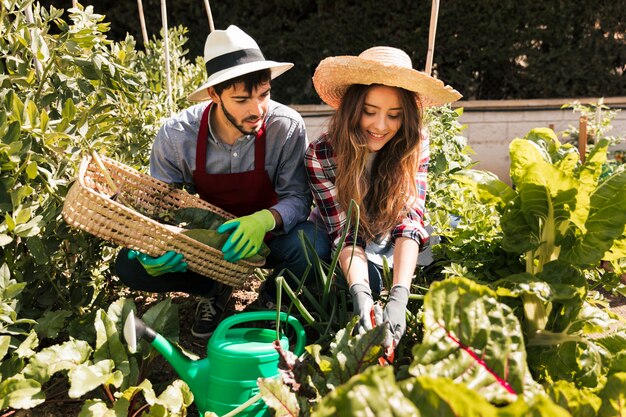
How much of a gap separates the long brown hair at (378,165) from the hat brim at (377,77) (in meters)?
0.04

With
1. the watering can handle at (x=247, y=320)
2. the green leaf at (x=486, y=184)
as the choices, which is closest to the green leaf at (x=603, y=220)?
the green leaf at (x=486, y=184)

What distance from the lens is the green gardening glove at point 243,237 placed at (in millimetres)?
1737

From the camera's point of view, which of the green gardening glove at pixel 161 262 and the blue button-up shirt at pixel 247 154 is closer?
the green gardening glove at pixel 161 262

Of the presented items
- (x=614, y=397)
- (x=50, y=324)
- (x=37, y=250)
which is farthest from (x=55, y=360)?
(x=614, y=397)

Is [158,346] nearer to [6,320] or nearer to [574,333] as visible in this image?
[6,320]

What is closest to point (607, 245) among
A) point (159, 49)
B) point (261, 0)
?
point (159, 49)

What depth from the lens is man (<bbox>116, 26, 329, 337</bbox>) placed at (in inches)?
73.7

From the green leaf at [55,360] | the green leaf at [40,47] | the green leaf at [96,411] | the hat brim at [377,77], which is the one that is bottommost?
the green leaf at [96,411]

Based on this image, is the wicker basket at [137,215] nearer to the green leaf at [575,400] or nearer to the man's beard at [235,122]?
the man's beard at [235,122]

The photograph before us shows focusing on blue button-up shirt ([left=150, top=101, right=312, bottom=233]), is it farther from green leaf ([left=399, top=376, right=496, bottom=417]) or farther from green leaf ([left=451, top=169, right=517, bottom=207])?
Answer: green leaf ([left=399, top=376, right=496, bottom=417])

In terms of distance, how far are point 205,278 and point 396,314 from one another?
2.44 ft

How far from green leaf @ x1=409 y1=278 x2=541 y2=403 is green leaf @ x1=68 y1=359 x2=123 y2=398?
72 cm

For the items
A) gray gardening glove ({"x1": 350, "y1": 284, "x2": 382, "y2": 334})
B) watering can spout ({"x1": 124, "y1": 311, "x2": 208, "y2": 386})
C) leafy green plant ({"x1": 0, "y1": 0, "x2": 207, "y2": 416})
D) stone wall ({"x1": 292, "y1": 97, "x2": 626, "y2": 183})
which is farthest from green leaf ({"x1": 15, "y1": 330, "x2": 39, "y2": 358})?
stone wall ({"x1": 292, "y1": 97, "x2": 626, "y2": 183})

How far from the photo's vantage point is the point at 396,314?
1.53 metres
